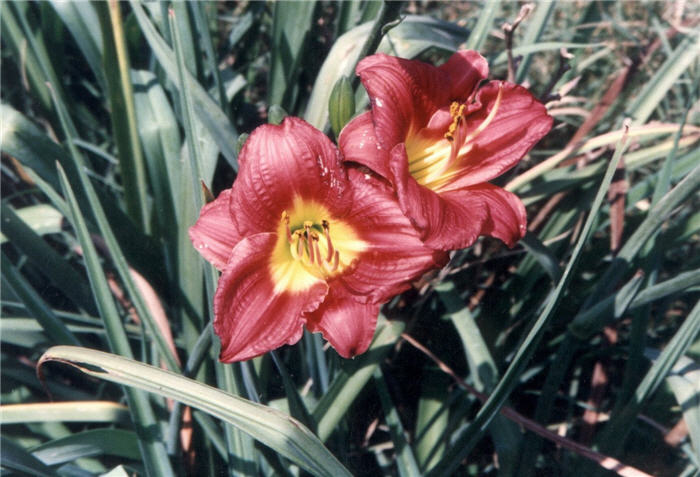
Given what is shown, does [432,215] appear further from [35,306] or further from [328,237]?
[35,306]

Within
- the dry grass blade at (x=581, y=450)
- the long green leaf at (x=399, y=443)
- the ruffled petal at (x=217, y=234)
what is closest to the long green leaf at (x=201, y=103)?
the ruffled petal at (x=217, y=234)

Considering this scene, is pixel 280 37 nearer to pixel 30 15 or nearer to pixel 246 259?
pixel 30 15

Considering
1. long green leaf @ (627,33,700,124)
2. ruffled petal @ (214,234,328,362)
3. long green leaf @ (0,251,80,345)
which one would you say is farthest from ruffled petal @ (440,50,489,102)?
long green leaf @ (0,251,80,345)

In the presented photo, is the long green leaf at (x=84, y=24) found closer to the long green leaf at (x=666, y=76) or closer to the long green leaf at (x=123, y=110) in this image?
the long green leaf at (x=123, y=110)

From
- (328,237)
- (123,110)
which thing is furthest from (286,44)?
(328,237)

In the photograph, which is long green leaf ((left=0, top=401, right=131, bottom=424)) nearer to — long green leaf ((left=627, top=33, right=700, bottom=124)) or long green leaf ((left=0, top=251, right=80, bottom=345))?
long green leaf ((left=0, top=251, right=80, bottom=345))
